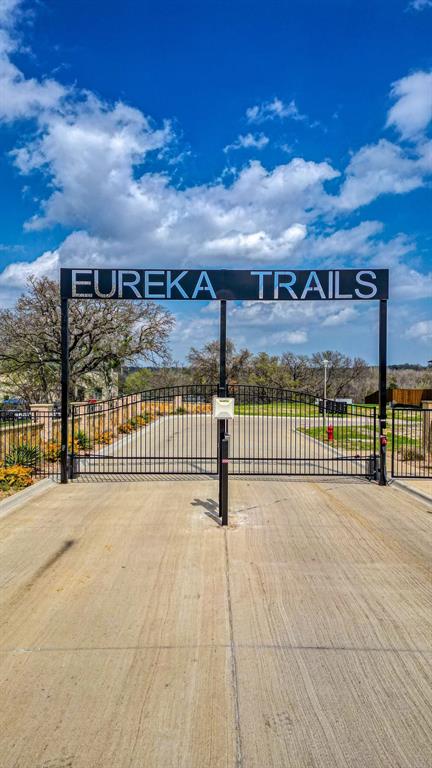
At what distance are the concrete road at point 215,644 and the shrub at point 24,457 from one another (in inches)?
130

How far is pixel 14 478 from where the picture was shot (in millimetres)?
8531

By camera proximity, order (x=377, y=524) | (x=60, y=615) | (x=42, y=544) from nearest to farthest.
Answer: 1. (x=60, y=615)
2. (x=42, y=544)
3. (x=377, y=524)

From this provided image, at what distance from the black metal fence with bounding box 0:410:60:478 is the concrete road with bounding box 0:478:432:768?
135 inches

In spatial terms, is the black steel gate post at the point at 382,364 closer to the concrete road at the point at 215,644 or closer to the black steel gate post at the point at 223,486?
the concrete road at the point at 215,644

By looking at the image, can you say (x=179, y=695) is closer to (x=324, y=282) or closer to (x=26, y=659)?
(x=26, y=659)

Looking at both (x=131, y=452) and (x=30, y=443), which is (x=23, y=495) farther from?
(x=131, y=452)

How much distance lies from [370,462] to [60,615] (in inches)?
291

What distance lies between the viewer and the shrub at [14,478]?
8.33 meters

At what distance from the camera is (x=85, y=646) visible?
11.3ft

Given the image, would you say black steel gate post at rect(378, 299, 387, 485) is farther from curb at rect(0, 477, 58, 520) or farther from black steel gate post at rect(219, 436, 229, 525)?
curb at rect(0, 477, 58, 520)

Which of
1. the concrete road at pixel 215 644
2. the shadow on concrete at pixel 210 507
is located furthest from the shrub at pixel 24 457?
the shadow on concrete at pixel 210 507

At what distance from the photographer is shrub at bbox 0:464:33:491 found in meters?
8.33

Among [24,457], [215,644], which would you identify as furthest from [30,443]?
[215,644]

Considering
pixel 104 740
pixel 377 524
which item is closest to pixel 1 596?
pixel 104 740
